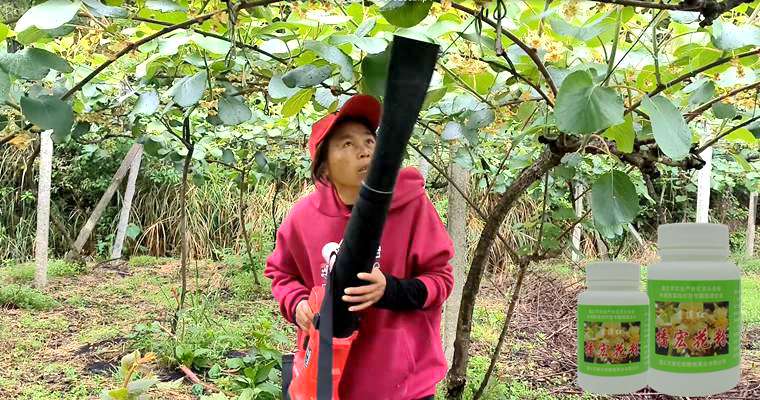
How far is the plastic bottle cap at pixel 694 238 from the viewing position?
652mm

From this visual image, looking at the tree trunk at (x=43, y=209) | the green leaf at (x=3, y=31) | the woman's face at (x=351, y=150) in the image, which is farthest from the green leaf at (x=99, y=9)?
the tree trunk at (x=43, y=209)

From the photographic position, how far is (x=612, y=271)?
2.32 ft

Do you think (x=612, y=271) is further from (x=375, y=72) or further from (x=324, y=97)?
(x=324, y=97)

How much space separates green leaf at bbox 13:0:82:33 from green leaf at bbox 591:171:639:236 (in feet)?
1.84

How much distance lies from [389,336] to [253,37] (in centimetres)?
48

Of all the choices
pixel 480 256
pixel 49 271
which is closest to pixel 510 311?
pixel 480 256

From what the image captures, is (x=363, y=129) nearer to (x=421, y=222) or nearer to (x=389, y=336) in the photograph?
(x=421, y=222)

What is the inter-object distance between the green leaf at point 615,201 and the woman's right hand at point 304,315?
0.43 metres

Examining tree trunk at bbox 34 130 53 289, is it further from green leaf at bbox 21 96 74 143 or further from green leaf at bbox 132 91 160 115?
green leaf at bbox 21 96 74 143

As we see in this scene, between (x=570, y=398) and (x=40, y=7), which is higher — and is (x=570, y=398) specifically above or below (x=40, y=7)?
below

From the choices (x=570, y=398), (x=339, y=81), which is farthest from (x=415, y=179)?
(x=570, y=398)

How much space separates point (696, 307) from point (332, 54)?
463 millimetres

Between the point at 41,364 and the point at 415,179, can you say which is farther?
the point at 41,364

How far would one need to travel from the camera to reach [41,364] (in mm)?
2510
